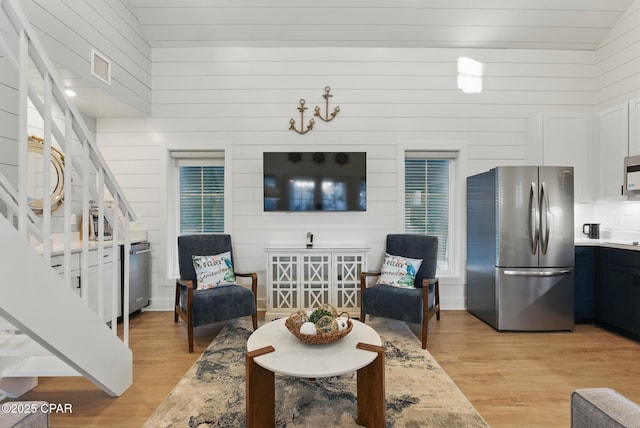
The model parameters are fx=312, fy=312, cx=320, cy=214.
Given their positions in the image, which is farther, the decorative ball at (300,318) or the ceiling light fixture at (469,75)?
the ceiling light fixture at (469,75)

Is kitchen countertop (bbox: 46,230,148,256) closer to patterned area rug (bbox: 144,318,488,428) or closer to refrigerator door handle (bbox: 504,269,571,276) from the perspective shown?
patterned area rug (bbox: 144,318,488,428)

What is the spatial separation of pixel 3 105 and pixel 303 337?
2.69 metres

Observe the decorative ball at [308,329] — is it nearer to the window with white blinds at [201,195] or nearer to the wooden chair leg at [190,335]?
the wooden chair leg at [190,335]

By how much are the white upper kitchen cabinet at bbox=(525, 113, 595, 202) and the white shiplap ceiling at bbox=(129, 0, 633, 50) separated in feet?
3.18

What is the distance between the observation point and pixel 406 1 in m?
3.35

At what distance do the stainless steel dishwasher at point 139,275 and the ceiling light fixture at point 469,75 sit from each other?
14.1 feet

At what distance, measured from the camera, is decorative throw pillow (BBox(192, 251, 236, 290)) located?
319cm

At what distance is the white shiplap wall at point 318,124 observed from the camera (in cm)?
379

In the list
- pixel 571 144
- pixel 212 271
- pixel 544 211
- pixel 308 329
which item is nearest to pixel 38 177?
pixel 212 271

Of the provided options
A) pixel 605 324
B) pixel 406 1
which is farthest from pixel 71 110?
pixel 605 324

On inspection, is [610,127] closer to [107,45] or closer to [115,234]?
[115,234]

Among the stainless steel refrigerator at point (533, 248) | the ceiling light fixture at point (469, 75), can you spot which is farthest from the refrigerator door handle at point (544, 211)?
the ceiling light fixture at point (469, 75)

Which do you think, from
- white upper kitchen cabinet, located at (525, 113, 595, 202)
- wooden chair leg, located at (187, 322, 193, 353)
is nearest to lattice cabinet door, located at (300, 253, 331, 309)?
wooden chair leg, located at (187, 322, 193, 353)

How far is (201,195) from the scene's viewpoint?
13.3ft
